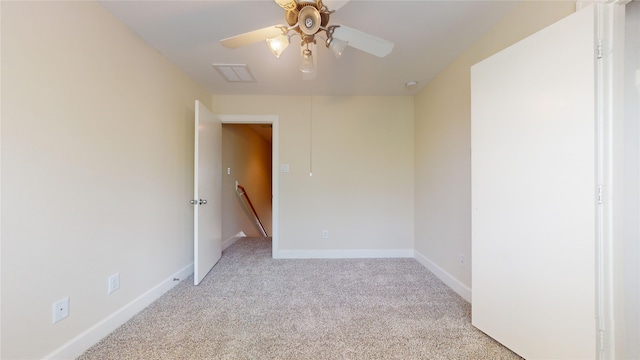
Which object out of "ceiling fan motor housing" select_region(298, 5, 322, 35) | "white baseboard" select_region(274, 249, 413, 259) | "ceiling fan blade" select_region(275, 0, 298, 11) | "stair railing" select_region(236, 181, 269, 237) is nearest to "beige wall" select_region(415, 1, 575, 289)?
"white baseboard" select_region(274, 249, 413, 259)

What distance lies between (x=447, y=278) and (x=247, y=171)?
4.03 m

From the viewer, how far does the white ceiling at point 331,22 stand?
5.19 ft

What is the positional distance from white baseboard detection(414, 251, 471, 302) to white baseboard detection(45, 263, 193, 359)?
2.75 meters

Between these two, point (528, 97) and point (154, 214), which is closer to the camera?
point (528, 97)

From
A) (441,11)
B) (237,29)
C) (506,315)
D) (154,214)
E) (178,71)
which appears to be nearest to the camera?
(506,315)

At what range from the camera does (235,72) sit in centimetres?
253

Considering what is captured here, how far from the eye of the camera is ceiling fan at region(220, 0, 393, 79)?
4.15 feet

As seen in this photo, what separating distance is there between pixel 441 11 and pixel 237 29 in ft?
4.80

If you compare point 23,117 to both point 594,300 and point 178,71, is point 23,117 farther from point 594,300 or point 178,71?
point 594,300

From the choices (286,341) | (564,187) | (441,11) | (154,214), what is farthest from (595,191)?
(154,214)

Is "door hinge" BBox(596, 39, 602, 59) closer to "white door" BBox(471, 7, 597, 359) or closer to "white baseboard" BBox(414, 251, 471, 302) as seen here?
"white door" BBox(471, 7, 597, 359)

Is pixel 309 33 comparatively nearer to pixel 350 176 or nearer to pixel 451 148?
pixel 451 148

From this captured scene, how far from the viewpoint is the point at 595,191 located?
43.9 inches

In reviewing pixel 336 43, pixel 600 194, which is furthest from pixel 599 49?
pixel 336 43
